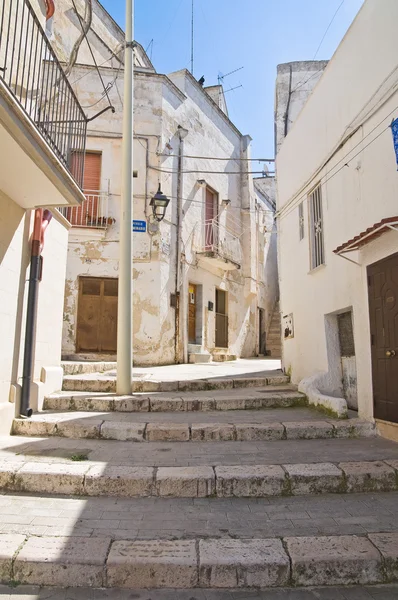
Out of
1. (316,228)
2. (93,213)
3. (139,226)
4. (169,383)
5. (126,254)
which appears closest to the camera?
(126,254)

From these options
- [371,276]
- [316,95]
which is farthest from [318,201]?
[371,276]

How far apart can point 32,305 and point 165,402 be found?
232cm

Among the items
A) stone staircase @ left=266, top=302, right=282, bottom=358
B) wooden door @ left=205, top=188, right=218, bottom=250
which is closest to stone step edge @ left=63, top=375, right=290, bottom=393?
wooden door @ left=205, top=188, right=218, bottom=250

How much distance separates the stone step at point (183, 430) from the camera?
4.70m

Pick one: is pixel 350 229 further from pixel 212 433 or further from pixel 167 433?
pixel 167 433

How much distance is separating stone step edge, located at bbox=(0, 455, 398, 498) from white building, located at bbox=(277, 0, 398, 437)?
56.1 inches

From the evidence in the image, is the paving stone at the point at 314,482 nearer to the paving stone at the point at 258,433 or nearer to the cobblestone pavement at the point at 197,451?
the cobblestone pavement at the point at 197,451

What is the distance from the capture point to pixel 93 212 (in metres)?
11.2

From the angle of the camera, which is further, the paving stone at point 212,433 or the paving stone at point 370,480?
the paving stone at point 212,433

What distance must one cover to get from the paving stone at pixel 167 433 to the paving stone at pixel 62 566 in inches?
79.0

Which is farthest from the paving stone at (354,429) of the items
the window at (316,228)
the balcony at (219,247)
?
the balcony at (219,247)

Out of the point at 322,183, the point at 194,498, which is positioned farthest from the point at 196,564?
the point at 322,183

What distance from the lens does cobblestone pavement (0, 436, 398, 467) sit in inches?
156

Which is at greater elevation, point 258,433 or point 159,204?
point 159,204
